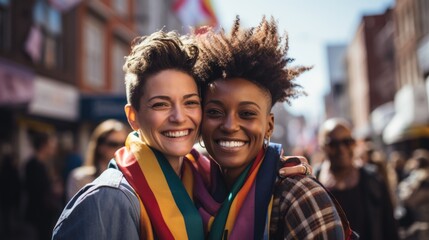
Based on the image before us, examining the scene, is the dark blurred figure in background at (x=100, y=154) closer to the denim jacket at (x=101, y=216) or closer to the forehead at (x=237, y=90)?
the forehead at (x=237, y=90)

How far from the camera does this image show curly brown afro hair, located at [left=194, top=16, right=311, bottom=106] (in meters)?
2.53

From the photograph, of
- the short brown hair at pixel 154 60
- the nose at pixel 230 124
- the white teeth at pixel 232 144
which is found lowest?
the white teeth at pixel 232 144

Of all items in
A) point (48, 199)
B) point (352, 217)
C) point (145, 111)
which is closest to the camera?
point (145, 111)

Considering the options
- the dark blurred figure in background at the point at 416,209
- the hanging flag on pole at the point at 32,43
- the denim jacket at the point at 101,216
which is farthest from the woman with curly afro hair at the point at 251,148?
the hanging flag on pole at the point at 32,43

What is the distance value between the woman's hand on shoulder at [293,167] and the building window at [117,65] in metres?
18.1

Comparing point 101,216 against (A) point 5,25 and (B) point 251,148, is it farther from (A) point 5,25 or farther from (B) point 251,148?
(A) point 5,25

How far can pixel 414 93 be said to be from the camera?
1869 cm

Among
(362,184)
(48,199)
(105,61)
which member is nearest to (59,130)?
(105,61)

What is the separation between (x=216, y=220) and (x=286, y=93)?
0.84 m

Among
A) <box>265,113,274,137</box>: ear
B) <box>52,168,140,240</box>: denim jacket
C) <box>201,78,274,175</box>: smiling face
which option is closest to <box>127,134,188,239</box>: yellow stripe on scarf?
<box>52,168,140,240</box>: denim jacket

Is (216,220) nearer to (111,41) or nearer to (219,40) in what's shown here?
(219,40)

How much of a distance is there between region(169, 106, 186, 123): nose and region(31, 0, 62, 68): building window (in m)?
11.5

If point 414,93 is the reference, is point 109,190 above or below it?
below

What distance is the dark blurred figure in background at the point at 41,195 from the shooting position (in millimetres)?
6594
